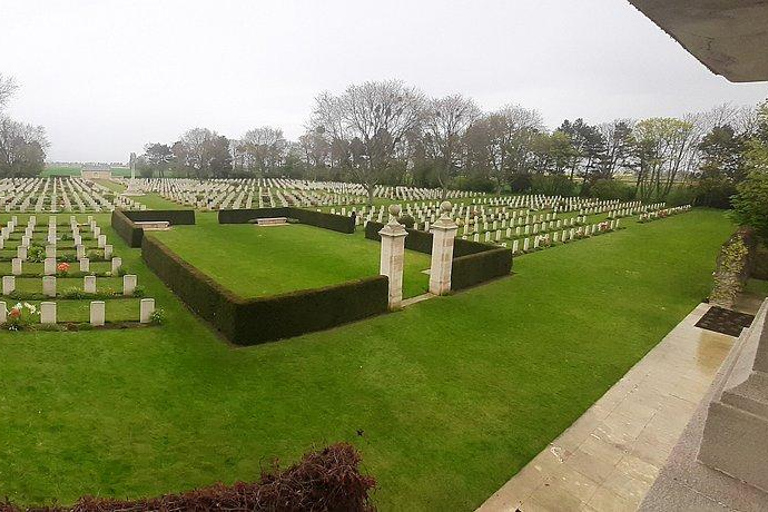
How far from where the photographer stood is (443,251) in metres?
13.5

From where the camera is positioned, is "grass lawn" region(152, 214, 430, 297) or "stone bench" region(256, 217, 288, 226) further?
"stone bench" region(256, 217, 288, 226)

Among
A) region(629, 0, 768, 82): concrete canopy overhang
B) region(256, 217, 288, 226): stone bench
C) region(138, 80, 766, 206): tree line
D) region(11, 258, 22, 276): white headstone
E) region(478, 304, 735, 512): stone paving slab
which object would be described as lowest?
region(478, 304, 735, 512): stone paving slab

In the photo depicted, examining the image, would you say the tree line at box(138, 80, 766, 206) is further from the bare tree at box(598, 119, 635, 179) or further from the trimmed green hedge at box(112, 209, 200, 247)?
the trimmed green hedge at box(112, 209, 200, 247)

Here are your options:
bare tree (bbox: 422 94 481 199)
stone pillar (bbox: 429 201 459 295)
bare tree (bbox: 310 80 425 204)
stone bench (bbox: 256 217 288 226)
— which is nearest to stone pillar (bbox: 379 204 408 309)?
stone pillar (bbox: 429 201 459 295)

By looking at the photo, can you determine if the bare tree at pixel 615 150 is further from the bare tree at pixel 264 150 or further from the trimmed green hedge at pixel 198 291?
the trimmed green hedge at pixel 198 291

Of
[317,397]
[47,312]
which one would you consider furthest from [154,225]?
[317,397]

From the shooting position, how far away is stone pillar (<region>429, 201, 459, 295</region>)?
13.2m

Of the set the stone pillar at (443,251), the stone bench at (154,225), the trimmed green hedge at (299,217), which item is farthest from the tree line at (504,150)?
the stone pillar at (443,251)

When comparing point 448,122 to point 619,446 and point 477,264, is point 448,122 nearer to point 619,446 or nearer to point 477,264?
point 477,264

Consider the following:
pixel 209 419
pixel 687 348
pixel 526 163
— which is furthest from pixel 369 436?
pixel 526 163

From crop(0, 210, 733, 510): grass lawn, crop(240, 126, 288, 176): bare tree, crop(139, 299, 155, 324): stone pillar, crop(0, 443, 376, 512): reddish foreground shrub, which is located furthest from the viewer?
crop(240, 126, 288, 176): bare tree

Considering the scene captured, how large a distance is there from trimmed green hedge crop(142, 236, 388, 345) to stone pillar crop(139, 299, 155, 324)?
1.08 m

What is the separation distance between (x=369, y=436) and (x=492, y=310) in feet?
23.3

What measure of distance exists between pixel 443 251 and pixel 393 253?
2150 millimetres
